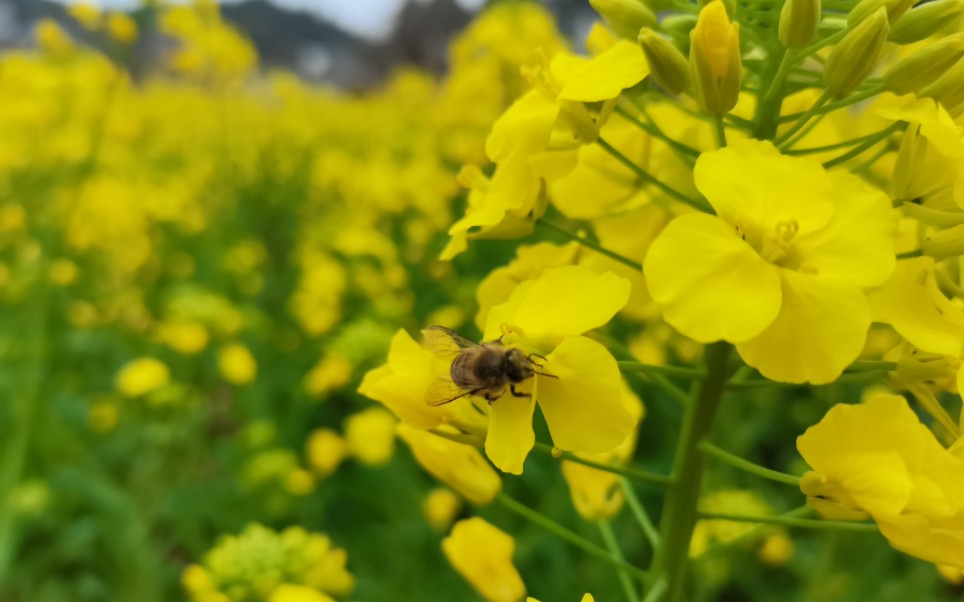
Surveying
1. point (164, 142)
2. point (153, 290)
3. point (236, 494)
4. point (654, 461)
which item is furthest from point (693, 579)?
point (164, 142)

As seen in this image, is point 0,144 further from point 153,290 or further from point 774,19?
point 774,19

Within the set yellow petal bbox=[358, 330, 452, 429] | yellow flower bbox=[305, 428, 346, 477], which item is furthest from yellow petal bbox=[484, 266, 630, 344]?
yellow flower bbox=[305, 428, 346, 477]

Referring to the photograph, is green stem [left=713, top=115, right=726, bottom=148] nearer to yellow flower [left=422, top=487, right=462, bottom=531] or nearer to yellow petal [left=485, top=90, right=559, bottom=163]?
yellow petal [left=485, top=90, right=559, bottom=163]

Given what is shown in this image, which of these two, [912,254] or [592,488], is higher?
[912,254]

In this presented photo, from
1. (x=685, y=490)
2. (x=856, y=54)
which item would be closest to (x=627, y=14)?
(x=856, y=54)

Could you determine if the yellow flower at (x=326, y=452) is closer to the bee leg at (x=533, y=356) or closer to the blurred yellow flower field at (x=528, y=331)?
the blurred yellow flower field at (x=528, y=331)

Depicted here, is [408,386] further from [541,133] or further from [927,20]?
[927,20]

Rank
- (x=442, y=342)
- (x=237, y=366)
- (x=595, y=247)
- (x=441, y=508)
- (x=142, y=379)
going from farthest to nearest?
1. (x=237, y=366)
2. (x=142, y=379)
3. (x=441, y=508)
4. (x=442, y=342)
5. (x=595, y=247)
